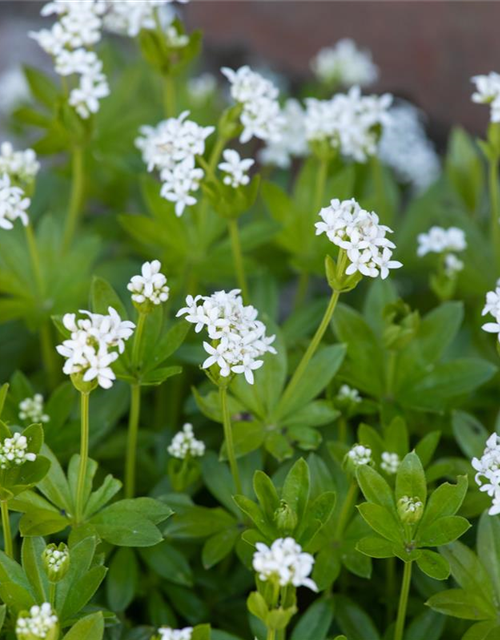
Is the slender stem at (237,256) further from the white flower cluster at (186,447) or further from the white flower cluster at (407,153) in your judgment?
the white flower cluster at (407,153)

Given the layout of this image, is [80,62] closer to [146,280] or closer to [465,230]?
[146,280]

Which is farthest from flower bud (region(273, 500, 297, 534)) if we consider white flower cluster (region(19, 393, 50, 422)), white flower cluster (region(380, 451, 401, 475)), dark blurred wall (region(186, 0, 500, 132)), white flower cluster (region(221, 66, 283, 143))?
dark blurred wall (region(186, 0, 500, 132))

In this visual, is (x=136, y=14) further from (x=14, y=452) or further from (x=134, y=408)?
(x=14, y=452)

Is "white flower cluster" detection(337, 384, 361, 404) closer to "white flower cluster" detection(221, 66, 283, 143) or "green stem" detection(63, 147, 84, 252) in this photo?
"white flower cluster" detection(221, 66, 283, 143)

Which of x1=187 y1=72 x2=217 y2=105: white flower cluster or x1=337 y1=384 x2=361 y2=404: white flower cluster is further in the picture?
x1=187 y1=72 x2=217 y2=105: white flower cluster

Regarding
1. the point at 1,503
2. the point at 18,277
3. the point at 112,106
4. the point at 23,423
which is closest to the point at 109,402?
the point at 23,423
